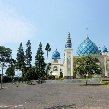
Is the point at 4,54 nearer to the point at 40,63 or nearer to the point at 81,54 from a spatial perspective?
the point at 40,63

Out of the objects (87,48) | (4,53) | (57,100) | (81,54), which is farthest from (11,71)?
(57,100)

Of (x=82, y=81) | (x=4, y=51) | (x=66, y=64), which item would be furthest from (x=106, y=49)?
(x=82, y=81)

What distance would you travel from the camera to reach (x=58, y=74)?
11012 cm

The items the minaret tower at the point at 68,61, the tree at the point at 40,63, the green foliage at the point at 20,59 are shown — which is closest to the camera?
the minaret tower at the point at 68,61

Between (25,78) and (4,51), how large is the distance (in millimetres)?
15235

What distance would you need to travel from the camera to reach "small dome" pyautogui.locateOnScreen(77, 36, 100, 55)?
315 ft

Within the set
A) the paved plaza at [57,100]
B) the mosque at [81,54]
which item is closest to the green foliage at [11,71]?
the mosque at [81,54]

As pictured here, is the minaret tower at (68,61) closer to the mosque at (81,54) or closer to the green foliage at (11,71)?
the mosque at (81,54)

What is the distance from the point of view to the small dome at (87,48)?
95.9 meters

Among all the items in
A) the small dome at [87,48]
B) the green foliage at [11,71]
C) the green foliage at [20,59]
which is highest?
the small dome at [87,48]

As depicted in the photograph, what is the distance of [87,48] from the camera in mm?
96062

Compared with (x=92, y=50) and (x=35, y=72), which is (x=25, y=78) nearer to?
(x=35, y=72)

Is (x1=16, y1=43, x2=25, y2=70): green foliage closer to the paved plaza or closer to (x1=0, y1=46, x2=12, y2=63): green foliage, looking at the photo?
(x1=0, y1=46, x2=12, y2=63): green foliage

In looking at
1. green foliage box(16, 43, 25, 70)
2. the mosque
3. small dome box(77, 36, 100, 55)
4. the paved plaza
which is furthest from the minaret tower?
the paved plaza
